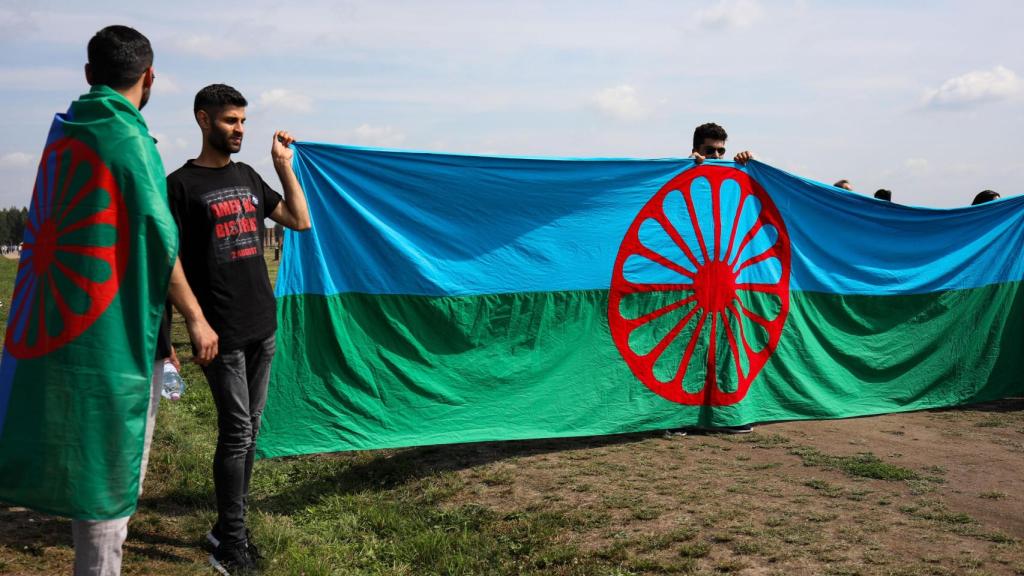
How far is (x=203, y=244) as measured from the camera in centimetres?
348

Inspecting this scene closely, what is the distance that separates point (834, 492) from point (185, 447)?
396 cm

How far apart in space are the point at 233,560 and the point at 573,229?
9.35 ft

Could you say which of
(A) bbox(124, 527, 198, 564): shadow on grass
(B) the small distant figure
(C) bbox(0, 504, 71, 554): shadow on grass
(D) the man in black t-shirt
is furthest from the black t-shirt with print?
(B) the small distant figure

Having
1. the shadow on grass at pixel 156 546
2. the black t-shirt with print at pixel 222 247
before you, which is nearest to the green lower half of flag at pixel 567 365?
the shadow on grass at pixel 156 546

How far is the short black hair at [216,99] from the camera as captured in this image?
3.53 metres

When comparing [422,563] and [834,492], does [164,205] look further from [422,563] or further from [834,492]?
[834,492]

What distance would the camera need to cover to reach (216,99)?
353cm

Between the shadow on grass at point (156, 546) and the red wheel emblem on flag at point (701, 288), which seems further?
the red wheel emblem on flag at point (701, 288)

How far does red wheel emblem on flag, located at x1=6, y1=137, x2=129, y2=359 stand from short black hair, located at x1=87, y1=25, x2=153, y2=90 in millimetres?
265

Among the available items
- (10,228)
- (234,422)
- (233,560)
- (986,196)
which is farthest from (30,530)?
(10,228)

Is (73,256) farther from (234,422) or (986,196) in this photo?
(986,196)

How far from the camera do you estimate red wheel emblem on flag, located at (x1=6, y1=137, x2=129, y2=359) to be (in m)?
2.53

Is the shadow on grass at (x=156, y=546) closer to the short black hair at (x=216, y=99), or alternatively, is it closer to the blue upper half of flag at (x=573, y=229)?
the blue upper half of flag at (x=573, y=229)

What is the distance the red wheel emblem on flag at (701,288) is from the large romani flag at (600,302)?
0.05 ft
